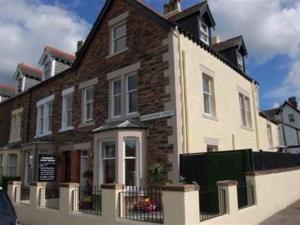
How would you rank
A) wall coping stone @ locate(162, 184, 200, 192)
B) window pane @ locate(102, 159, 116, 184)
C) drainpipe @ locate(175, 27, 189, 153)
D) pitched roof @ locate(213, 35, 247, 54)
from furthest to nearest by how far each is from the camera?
pitched roof @ locate(213, 35, 247, 54) → window pane @ locate(102, 159, 116, 184) → drainpipe @ locate(175, 27, 189, 153) → wall coping stone @ locate(162, 184, 200, 192)

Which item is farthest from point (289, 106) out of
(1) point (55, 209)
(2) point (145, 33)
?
(1) point (55, 209)

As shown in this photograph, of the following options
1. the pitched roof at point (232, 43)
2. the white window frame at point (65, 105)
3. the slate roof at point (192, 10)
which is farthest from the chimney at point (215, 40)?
the white window frame at point (65, 105)

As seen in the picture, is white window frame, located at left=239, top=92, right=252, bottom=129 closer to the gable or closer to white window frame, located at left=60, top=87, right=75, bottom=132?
the gable

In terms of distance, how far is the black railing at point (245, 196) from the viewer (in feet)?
34.2

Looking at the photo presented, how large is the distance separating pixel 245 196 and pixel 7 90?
25309 mm

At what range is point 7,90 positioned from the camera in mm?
29141

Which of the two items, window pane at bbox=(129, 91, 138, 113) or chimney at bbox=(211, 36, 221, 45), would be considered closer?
window pane at bbox=(129, 91, 138, 113)

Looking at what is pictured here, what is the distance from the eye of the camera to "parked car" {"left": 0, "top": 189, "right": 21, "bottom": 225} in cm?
669

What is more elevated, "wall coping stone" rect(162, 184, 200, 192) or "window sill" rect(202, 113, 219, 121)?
"window sill" rect(202, 113, 219, 121)

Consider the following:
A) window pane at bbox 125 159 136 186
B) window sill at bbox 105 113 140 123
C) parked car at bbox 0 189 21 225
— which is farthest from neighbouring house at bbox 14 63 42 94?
parked car at bbox 0 189 21 225

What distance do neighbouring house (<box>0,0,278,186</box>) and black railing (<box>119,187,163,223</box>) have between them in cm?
77

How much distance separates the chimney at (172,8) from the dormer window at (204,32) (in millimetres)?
2278

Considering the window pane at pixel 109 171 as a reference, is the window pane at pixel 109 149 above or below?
above

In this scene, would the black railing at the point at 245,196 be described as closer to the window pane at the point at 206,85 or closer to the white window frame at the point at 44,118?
the window pane at the point at 206,85
